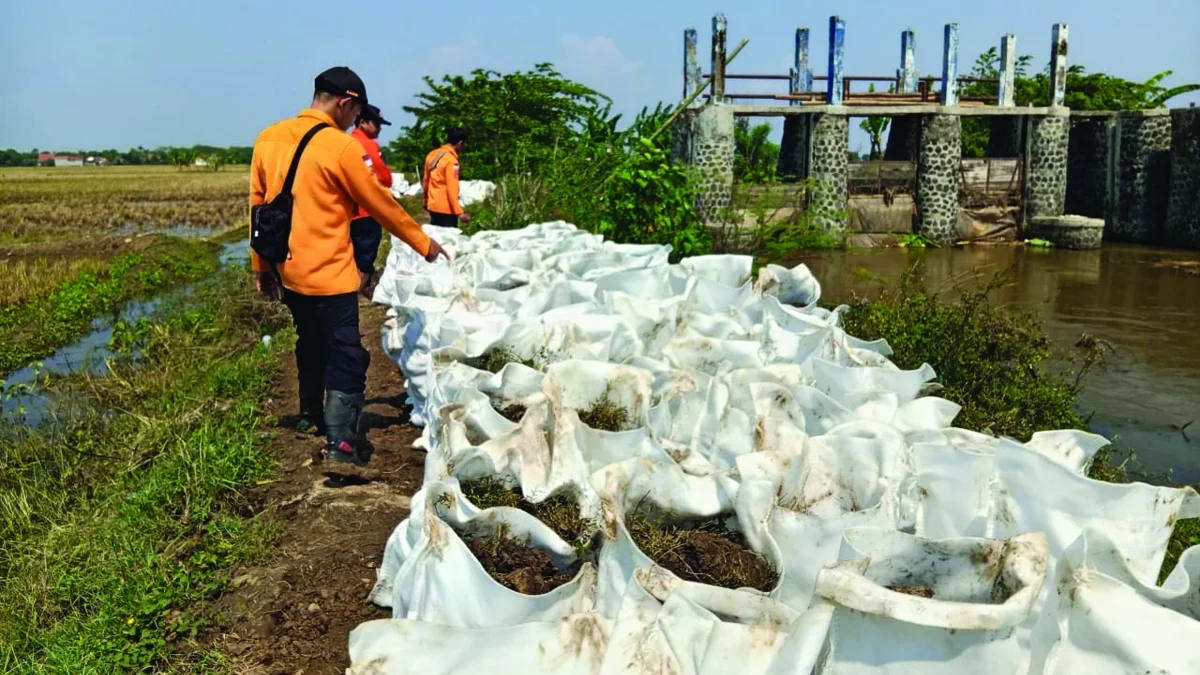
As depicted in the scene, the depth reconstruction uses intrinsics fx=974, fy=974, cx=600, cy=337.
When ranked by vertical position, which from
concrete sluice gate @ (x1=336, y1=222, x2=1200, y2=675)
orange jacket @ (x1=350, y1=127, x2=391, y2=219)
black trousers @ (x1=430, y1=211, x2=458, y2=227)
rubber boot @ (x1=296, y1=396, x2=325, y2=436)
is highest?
orange jacket @ (x1=350, y1=127, x2=391, y2=219)

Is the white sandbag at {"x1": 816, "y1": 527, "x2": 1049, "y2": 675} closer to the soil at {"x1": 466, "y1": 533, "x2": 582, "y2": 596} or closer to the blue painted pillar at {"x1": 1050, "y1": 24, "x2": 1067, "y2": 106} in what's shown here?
the soil at {"x1": 466, "y1": 533, "x2": 582, "y2": 596}

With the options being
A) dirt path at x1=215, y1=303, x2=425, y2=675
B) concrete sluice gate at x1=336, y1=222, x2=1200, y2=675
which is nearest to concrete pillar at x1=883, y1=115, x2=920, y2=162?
concrete sluice gate at x1=336, y1=222, x2=1200, y2=675

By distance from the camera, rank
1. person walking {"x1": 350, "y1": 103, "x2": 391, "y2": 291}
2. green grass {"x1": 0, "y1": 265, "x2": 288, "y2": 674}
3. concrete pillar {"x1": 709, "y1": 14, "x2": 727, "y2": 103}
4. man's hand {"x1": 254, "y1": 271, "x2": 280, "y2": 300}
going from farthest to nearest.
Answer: concrete pillar {"x1": 709, "y1": 14, "x2": 727, "y2": 103}, person walking {"x1": 350, "y1": 103, "x2": 391, "y2": 291}, man's hand {"x1": 254, "y1": 271, "x2": 280, "y2": 300}, green grass {"x1": 0, "y1": 265, "x2": 288, "y2": 674}

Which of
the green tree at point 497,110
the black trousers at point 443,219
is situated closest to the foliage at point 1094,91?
the green tree at point 497,110

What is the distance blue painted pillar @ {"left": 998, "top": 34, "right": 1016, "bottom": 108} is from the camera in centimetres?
1711

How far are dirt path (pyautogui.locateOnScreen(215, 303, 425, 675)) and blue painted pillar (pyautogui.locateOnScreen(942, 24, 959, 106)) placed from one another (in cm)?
1501

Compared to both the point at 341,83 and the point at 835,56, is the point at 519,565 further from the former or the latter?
the point at 835,56

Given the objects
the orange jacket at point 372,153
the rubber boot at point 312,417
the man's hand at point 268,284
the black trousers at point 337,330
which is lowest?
the rubber boot at point 312,417

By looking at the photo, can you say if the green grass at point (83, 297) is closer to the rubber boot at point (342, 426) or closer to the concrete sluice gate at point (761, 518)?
the rubber boot at point (342, 426)

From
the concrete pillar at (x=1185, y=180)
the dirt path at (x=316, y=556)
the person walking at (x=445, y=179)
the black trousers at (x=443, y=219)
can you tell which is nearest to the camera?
the dirt path at (x=316, y=556)

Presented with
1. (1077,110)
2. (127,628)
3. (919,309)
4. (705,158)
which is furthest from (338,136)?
(1077,110)

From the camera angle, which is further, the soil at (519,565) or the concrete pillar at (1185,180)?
the concrete pillar at (1185,180)

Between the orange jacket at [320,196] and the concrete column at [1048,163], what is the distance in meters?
17.1

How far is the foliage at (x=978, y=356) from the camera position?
15.3 feet
